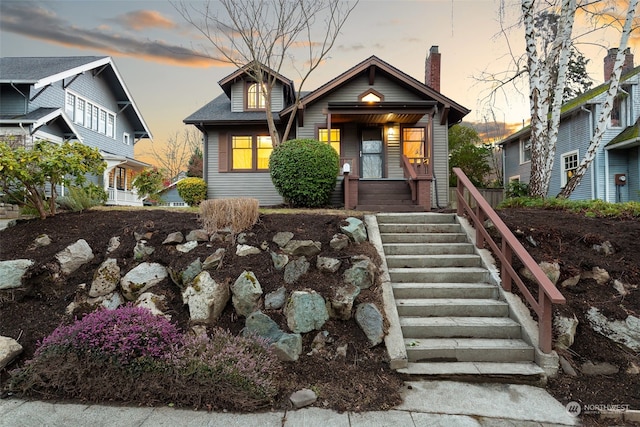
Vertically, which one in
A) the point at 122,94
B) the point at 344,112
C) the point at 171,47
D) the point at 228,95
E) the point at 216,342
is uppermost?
the point at 122,94

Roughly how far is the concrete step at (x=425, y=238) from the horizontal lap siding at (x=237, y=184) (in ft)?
23.3

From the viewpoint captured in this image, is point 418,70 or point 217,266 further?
point 418,70

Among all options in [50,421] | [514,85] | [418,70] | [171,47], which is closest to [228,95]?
[171,47]

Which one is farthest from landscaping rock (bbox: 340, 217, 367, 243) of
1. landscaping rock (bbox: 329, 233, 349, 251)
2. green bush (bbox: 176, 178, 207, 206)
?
green bush (bbox: 176, 178, 207, 206)

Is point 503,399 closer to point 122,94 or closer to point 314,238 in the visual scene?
point 314,238

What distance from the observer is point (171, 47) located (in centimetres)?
1139

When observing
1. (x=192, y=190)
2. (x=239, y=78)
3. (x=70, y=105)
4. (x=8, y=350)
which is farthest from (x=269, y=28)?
(x=70, y=105)

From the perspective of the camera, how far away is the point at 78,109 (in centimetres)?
1666

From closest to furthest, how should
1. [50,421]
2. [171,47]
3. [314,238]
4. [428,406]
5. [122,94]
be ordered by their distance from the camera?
[50,421]
[428,406]
[314,238]
[171,47]
[122,94]

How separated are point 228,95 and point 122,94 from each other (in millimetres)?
10591

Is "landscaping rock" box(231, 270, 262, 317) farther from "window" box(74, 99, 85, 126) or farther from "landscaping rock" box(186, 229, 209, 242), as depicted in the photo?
"window" box(74, 99, 85, 126)

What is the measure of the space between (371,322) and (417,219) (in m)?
2.84

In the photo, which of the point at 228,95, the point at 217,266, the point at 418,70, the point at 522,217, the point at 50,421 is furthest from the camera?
the point at 418,70

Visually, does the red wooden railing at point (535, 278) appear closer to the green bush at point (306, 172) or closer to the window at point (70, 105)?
the green bush at point (306, 172)
